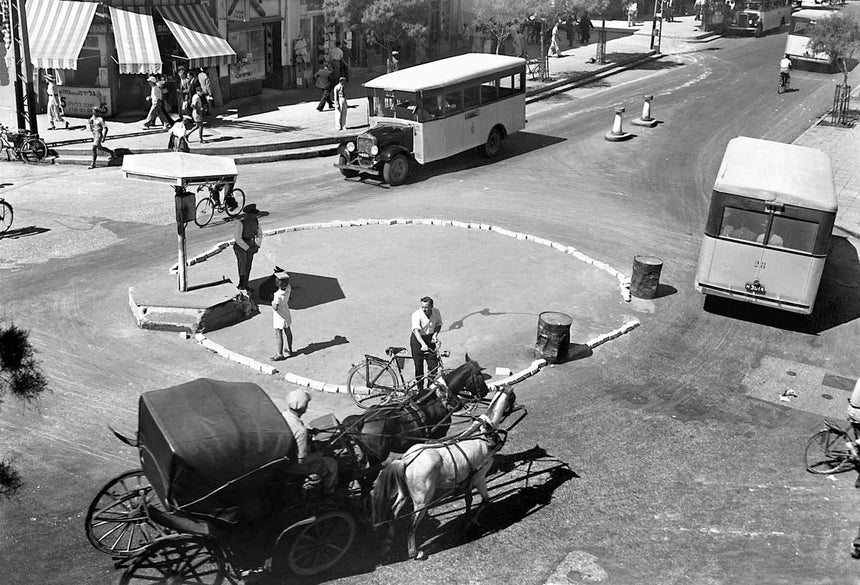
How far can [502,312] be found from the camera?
16766 millimetres

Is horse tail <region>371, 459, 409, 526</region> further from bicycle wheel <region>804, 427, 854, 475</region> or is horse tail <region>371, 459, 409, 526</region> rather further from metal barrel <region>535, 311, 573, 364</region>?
bicycle wheel <region>804, 427, 854, 475</region>

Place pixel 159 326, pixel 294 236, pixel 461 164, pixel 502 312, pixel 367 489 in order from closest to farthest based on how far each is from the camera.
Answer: pixel 367 489, pixel 159 326, pixel 502 312, pixel 294 236, pixel 461 164

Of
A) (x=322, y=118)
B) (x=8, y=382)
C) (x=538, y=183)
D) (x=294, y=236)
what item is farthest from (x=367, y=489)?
(x=322, y=118)

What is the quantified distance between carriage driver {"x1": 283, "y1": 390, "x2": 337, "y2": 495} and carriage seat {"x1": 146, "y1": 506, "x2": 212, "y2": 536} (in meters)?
0.96

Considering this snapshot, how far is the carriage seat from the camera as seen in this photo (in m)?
8.48

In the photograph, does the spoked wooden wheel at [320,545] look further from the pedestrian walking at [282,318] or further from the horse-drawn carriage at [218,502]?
the pedestrian walking at [282,318]

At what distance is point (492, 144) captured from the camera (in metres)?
27.8

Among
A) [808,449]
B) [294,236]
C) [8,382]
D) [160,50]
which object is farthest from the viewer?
[160,50]

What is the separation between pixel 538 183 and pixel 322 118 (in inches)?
400

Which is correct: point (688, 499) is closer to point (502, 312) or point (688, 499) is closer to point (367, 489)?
point (367, 489)

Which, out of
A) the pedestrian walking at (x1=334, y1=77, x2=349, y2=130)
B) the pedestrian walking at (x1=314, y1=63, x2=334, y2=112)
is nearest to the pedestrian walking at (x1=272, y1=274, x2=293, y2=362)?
the pedestrian walking at (x1=334, y1=77, x2=349, y2=130)

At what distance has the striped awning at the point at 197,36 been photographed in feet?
99.5

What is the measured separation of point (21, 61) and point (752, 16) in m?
46.3

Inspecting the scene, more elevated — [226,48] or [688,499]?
[226,48]
